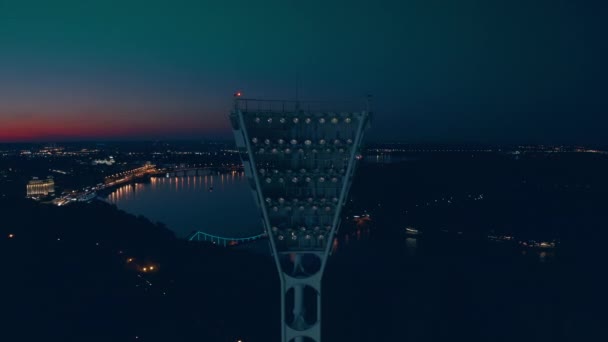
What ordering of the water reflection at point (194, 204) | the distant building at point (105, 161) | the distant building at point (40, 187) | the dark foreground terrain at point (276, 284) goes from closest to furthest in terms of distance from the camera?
the dark foreground terrain at point (276, 284) < the water reflection at point (194, 204) < the distant building at point (40, 187) < the distant building at point (105, 161)

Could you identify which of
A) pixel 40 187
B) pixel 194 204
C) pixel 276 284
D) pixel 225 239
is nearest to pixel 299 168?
pixel 276 284

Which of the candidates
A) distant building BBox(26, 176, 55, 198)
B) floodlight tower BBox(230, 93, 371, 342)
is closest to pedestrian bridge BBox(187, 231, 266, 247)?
floodlight tower BBox(230, 93, 371, 342)

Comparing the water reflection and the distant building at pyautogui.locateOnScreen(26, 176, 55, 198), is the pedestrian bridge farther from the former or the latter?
the distant building at pyautogui.locateOnScreen(26, 176, 55, 198)

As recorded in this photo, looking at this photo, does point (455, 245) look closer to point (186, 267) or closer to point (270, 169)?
point (186, 267)

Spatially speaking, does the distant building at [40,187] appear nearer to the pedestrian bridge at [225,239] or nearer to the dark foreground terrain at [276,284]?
the dark foreground terrain at [276,284]

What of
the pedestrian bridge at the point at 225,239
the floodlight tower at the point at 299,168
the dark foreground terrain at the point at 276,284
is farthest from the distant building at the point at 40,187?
the floodlight tower at the point at 299,168

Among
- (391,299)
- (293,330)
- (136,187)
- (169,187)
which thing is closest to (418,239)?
(391,299)

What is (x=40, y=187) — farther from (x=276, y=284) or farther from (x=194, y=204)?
(x=276, y=284)
